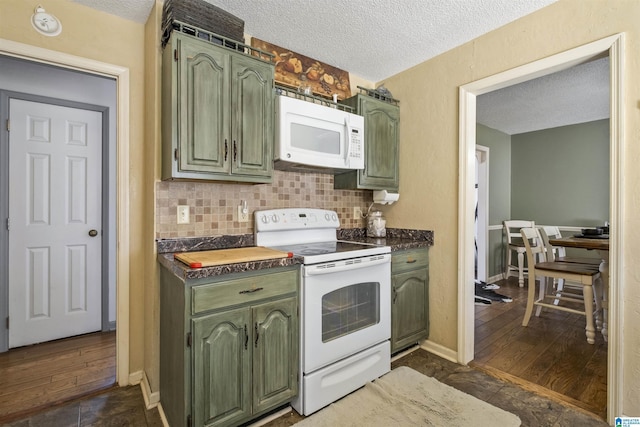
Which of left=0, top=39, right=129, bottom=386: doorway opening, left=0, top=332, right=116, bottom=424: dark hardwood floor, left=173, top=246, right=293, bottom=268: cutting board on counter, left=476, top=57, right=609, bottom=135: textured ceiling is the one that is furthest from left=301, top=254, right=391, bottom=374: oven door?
left=476, top=57, right=609, bottom=135: textured ceiling

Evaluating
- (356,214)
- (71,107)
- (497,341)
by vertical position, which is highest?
(71,107)

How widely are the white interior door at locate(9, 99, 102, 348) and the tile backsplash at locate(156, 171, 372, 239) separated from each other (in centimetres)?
149

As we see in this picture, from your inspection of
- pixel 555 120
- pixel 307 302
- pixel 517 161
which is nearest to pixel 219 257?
pixel 307 302

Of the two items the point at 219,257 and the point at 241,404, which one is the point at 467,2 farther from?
the point at 241,404

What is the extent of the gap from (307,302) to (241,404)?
1.95ft

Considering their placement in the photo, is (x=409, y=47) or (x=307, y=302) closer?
(x=307, y=302)

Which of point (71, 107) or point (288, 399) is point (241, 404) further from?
point (71, 107)

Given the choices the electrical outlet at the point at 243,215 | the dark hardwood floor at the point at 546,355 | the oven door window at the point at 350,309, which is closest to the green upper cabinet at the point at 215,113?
the electrical outlet at the point at 243,215

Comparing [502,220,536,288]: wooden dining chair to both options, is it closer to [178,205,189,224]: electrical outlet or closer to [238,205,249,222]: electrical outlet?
[238,205,249,222]: electrical outlet

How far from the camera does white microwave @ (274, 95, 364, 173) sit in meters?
2.04

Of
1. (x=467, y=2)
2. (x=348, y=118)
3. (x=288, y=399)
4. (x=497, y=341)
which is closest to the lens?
(x=288, y=399)

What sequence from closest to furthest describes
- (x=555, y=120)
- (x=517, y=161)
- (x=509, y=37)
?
(x=509, y=37)
(x=555, y=120)
(x=517, y=161)

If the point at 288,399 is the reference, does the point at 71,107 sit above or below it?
above

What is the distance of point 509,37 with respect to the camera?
209cm
